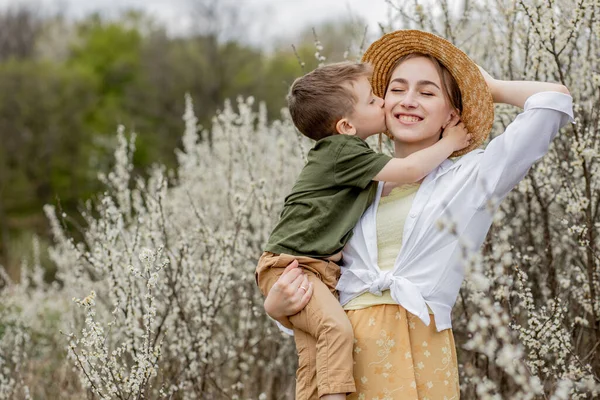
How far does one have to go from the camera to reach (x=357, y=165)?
219 cm

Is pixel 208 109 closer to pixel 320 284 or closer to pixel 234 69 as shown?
pixel 234 69

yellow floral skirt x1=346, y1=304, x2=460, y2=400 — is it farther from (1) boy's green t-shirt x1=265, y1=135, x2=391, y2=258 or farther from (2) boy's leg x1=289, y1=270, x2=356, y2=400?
(1) boy's green t-shirt x1=265, y1=135, x2=391, y2=258

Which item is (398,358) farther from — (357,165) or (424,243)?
Result: (357,165)

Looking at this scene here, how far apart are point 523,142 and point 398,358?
71 cm

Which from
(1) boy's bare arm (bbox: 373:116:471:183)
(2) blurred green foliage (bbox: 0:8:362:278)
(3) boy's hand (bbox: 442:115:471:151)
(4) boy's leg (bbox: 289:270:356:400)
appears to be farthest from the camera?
(2) blurred green foliage (bbox: 0:8:362:278)

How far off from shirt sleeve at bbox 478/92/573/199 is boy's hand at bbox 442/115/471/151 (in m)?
0.20

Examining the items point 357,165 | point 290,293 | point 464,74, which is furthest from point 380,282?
point 464,74

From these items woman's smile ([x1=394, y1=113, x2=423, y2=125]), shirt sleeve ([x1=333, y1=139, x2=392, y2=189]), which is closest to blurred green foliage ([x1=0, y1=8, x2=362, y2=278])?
woman's smile ([x1=394, y1=113, x2=423, y2=125])

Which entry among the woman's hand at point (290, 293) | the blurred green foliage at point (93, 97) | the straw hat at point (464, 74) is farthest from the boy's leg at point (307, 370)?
the blurred green foliage at point (93, 97)

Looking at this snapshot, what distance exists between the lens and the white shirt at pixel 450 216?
2.04 m

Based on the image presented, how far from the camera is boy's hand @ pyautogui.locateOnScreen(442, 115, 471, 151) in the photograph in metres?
2.26

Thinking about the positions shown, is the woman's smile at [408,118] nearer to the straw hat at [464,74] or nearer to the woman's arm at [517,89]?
the straw hat at [464,74]

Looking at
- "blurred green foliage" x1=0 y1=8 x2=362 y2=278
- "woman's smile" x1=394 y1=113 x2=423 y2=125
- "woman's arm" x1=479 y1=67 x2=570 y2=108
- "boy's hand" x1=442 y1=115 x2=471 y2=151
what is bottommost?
"boy's hand" x1=442 y1=115 x2=471 y2=151

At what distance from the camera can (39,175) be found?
55.9 feet
